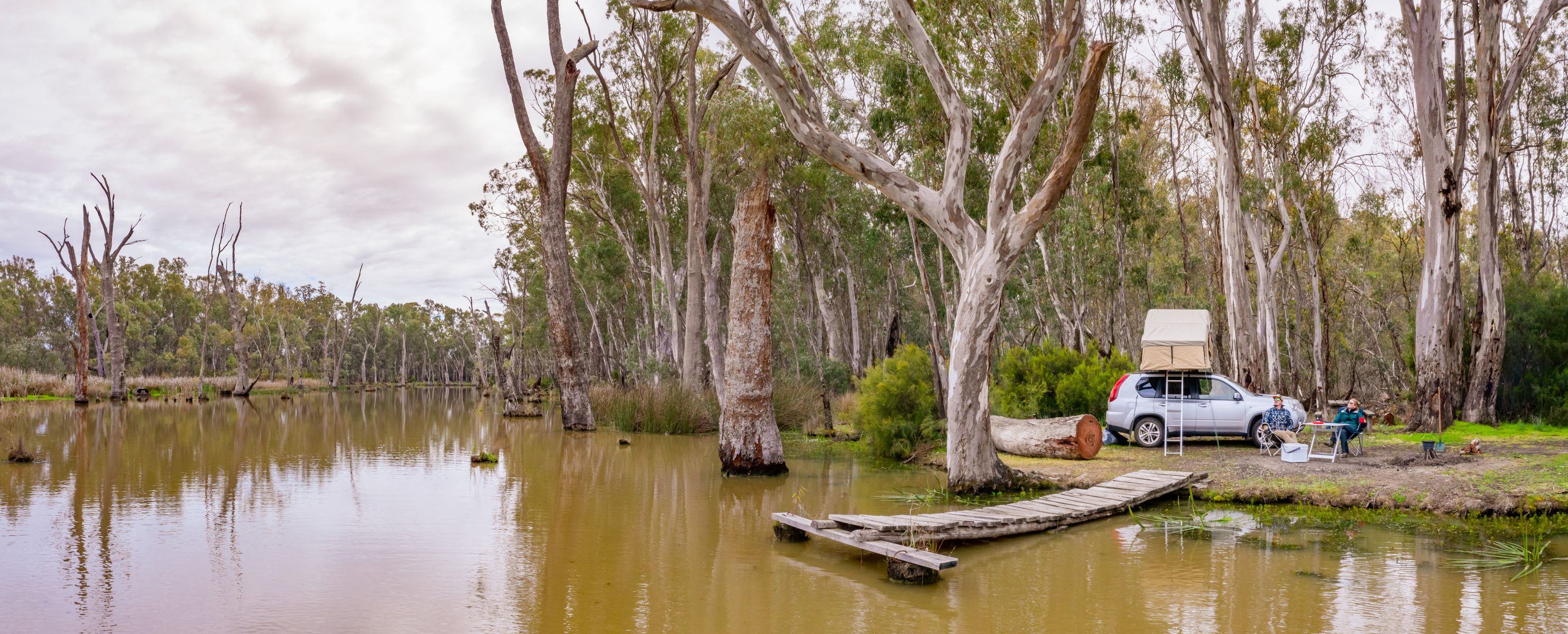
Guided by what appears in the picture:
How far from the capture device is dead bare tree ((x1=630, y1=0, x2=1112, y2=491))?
10.9m

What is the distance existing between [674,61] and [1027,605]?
24.9 meters

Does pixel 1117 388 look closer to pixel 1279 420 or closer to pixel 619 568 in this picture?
pixel 1279 420

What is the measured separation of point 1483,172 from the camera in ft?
58.8

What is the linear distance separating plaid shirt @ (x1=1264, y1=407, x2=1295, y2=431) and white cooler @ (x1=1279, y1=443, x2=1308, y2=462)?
1.10 meters

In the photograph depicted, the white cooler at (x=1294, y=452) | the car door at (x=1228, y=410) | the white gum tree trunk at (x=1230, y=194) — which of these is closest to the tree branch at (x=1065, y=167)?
the white cooler at (x=1294, y=452)

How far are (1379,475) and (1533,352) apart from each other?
1221 centimetres

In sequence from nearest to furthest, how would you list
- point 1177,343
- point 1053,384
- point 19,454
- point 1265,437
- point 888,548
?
point 888,548 < point 19,454 < point 1265,437 < point 1177,343 < point 1053,384

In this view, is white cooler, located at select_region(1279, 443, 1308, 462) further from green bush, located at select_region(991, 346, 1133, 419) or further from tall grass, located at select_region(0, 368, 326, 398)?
tall grass, located at select_region(0, 368, 326, 398)

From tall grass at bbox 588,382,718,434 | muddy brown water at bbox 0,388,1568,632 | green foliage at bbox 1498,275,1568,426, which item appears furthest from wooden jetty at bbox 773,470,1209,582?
green foliage at bbox 1498,275,1568,426

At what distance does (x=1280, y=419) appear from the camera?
14.0 meters

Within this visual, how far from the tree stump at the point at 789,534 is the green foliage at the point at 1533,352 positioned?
58.6 feet

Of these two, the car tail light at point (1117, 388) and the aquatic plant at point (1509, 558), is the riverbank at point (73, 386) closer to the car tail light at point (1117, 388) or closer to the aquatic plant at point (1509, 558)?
the car tail light at point (1117, 388)

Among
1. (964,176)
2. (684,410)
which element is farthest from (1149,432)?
(684,410)

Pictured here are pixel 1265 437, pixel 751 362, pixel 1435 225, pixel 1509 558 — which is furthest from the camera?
pixel 1435 225
